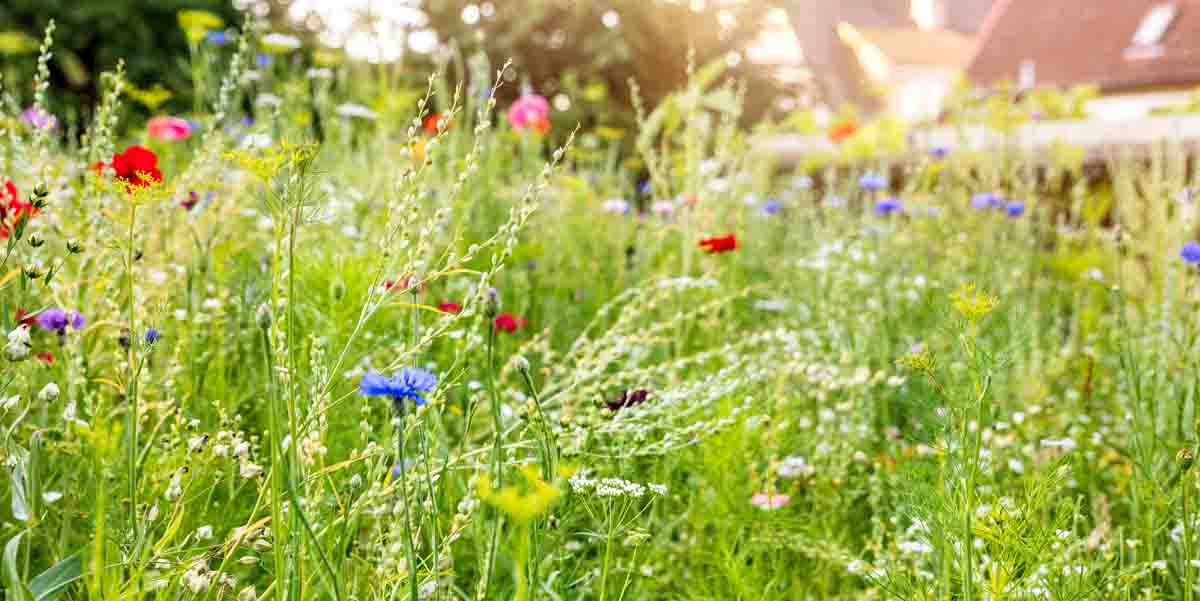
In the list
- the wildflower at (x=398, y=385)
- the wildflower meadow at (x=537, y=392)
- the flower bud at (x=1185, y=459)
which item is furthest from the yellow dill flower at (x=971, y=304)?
the wildflower at (x=398, y=385)

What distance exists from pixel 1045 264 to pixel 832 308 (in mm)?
1699

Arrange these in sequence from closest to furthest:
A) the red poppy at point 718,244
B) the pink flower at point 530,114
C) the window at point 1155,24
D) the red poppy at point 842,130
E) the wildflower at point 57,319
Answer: the wildflower at point 57,319 < the red poppy at point 718,244 < the pink flower at point 530,114 < the red poppy at point 842,130 < the window at point 1155,24

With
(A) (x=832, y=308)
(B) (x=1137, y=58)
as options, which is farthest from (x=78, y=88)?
(B) (x=1137, y=58)

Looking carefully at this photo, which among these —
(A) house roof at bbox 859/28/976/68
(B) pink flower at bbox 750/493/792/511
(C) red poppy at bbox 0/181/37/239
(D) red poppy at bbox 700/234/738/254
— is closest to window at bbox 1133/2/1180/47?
(A) house roof at bbox 859/28/976/68

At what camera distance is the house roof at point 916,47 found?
28422 millimetres

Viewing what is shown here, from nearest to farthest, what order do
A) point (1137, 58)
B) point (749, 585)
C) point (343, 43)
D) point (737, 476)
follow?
point (749, 585) < point (737, 476) < point (343, 43) < point (1137, 58)

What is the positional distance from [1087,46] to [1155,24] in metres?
1.23

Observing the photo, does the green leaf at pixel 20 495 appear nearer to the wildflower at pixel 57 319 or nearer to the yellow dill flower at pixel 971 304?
the wildflower at pixel 57 319

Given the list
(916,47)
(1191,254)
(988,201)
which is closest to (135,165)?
(1191,254)

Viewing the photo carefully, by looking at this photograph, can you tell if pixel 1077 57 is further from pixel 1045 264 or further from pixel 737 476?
pixel 737 476

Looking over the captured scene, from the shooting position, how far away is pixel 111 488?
1416 millimetres

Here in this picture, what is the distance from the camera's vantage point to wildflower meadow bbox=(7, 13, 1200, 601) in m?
1.19

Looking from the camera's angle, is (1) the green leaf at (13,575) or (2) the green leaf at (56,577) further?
(2) the green leaf at (56,577)

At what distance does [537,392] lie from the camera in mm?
2211
